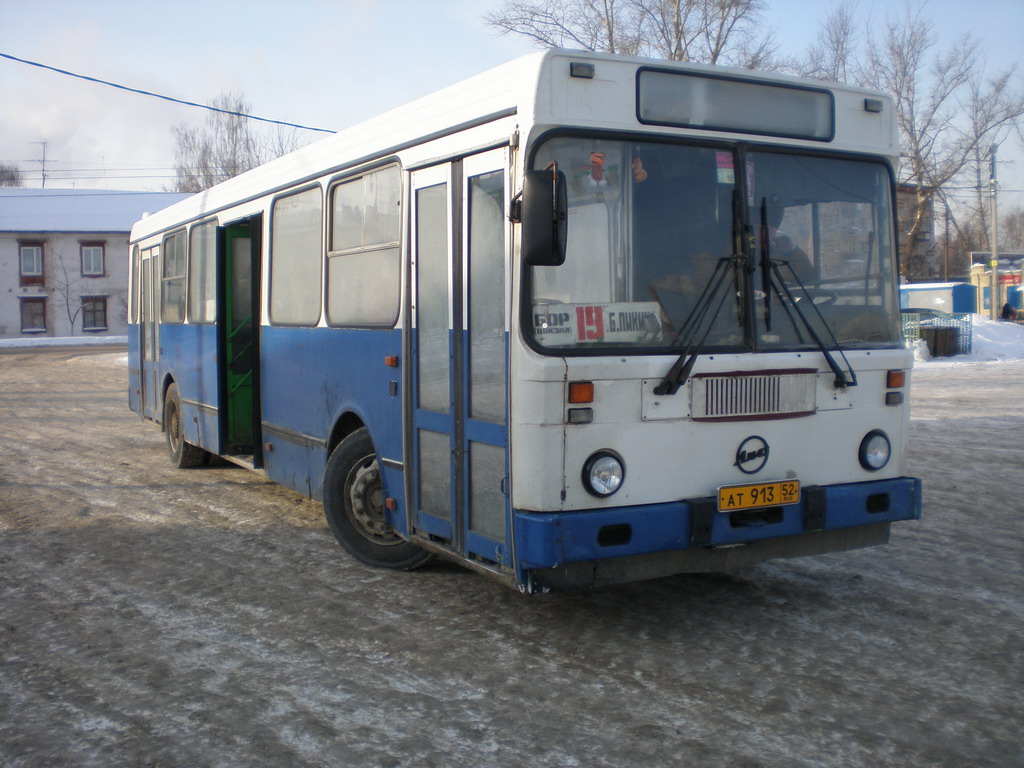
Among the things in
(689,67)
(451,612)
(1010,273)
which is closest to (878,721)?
(451,612)

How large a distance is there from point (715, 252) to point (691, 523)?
4.33 ft

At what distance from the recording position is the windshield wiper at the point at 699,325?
16.6ft

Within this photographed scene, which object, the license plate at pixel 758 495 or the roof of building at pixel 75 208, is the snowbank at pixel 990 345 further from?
the roof of building at pixel 75 208

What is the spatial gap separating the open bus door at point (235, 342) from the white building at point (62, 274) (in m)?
53.1

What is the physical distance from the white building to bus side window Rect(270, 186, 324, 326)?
54.6 meters

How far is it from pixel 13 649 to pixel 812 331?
430 centimetres

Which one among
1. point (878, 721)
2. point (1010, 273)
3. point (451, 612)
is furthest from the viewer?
point (1010, 273)

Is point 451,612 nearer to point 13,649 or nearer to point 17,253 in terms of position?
point 13,649

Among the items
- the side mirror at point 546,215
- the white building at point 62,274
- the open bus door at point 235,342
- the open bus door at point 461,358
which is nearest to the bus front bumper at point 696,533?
the open bus door at point 461,358

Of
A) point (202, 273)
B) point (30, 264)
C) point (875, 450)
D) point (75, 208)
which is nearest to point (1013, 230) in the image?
point (75, 208)

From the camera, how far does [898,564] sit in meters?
6.98

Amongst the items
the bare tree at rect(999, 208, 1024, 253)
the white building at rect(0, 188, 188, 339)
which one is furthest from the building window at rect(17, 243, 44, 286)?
the bare tree at rect(999, 208, 1024, 253)

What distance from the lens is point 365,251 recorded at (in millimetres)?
6820

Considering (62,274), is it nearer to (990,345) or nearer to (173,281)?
(990,345)
